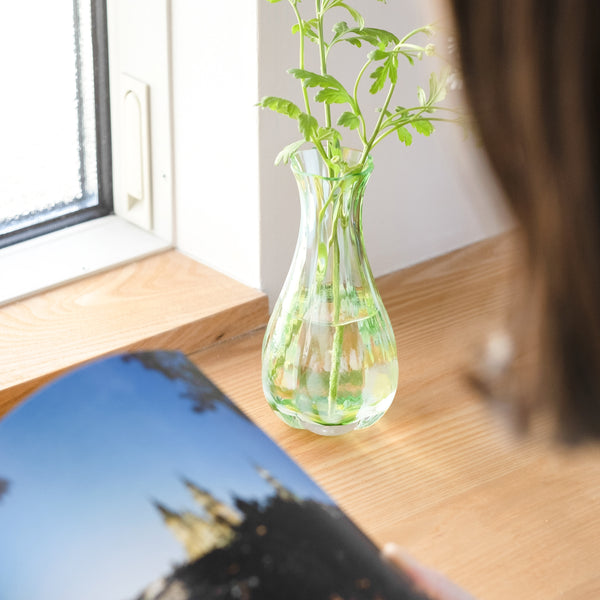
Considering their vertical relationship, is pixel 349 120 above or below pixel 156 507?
above

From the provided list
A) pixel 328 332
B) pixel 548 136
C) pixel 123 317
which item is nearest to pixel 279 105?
pixel 328 332

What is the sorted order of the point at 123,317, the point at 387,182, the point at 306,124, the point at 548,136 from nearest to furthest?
the point at 548,136 < the point at 306,124 < the point at 123,317 < the point at 387,182

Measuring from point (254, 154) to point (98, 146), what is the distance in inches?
8.7

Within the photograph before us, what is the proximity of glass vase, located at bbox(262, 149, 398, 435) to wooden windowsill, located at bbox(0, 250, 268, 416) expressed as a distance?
119mm

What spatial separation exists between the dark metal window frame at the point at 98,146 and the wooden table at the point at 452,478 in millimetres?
220

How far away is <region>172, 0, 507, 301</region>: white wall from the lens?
0.87m

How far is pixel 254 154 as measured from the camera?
2.93 ft

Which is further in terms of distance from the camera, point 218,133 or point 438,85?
Result: point 218,133

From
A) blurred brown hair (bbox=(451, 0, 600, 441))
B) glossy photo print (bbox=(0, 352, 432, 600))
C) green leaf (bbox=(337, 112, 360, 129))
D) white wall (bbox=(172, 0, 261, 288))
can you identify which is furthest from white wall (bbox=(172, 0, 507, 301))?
blurred brown hair (bbox=(451, 0, 600, 441))

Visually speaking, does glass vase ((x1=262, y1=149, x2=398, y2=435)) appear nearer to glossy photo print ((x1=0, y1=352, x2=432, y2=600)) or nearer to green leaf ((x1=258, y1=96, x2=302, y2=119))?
green leaf ((x1=258, y1=96, x2=302, y2=119))

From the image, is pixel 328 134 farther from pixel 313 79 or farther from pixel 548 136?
pixel 548 136

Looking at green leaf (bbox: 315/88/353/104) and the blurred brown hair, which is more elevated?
the blurred brown hair

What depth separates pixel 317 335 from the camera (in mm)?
791

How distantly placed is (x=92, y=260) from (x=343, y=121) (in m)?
0.36
